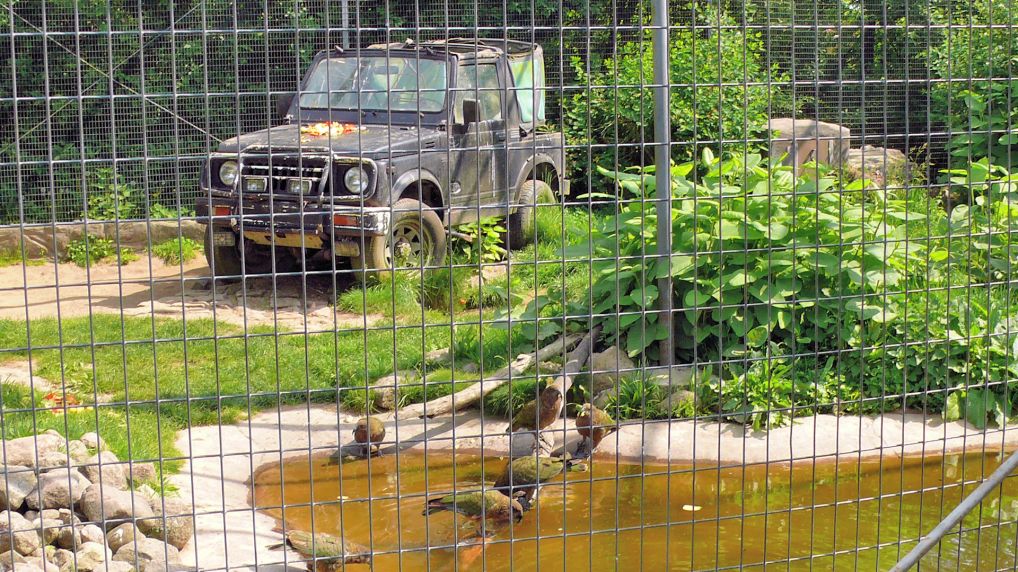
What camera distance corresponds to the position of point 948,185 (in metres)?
3.83

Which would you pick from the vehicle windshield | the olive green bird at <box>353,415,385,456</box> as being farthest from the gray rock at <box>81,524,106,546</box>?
the vehicle windshield

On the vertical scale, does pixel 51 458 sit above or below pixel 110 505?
above

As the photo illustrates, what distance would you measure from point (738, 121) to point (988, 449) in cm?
268

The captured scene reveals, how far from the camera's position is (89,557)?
450 cm

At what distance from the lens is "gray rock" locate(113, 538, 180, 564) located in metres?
4.55

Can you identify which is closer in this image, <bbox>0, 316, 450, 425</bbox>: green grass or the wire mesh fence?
the wire mesh fence

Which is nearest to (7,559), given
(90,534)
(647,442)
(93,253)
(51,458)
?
(90,534)

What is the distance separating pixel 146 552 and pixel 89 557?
0.22 m

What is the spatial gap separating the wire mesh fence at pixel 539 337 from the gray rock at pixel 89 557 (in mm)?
28

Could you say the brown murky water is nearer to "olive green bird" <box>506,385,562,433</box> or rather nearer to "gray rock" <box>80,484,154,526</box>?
"olive green bird" <box>506,385,562,433</box>

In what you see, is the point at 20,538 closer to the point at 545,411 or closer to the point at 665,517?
the point at 545,411

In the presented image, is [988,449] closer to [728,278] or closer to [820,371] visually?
[820,371]

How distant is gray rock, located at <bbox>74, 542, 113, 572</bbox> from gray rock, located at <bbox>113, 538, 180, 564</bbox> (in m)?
0.07

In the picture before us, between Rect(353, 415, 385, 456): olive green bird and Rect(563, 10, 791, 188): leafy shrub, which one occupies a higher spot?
Rect(563, 10, 791, 188): leafy shrub
